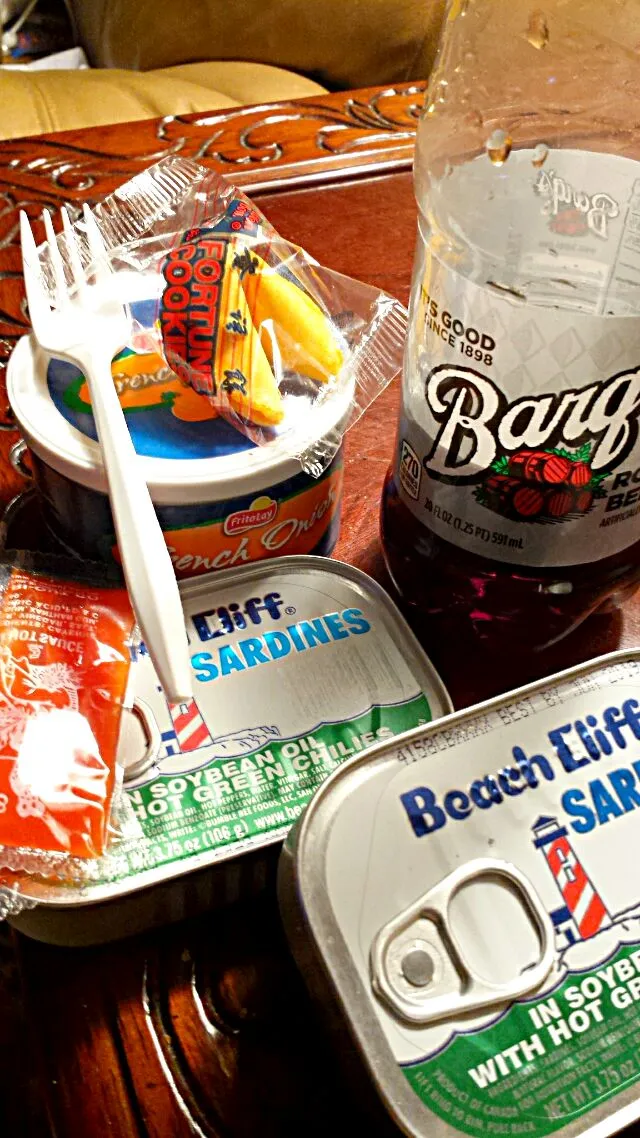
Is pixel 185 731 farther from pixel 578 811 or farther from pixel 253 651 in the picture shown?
pixel 578 811

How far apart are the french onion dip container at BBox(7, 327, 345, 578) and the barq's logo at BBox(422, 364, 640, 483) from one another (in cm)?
6

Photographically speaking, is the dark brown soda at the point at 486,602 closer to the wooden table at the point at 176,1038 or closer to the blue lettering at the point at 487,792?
the wooden table at the point at 176,1038

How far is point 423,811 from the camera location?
1.14 feet

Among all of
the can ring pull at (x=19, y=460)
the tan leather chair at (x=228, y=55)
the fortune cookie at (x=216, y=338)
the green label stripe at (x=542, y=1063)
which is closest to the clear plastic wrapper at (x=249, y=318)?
the fortune cookie at (x=216, y=338)

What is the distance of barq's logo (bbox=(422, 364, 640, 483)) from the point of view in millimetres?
377

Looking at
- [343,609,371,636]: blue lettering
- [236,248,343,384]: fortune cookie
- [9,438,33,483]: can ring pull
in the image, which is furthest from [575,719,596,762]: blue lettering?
[9,438,33,483]: can ring pull

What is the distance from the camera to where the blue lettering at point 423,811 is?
1.13 feet

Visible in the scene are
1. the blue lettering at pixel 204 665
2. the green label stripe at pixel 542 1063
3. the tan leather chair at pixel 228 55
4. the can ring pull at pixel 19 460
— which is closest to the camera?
the green label stripe at pixel 542 1063

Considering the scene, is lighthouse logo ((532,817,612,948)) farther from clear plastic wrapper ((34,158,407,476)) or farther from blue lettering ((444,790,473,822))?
clear plastic wrapper ((34,158,407,476))

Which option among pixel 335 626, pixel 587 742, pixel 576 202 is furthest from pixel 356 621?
pixel 576 202

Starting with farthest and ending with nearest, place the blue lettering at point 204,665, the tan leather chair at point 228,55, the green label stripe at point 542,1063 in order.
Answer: the tan leather chair at point 228,55 → the blue lettering at point 204,665 → the green label stripe at point 542,1063

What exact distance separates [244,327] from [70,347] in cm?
9

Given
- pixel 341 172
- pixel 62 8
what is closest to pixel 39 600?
pixel 341 172

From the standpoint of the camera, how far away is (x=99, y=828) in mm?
351
